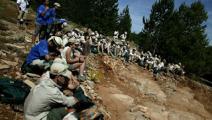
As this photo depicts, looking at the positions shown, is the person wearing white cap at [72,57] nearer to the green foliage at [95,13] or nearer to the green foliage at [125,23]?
the green foliage at [95,13]

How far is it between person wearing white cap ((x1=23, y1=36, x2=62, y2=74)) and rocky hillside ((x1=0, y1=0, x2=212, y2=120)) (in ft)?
1.49

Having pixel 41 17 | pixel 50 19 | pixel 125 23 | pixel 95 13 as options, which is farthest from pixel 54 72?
pixel 125 23

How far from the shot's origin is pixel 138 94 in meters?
16.5

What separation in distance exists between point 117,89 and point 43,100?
34.0 feet

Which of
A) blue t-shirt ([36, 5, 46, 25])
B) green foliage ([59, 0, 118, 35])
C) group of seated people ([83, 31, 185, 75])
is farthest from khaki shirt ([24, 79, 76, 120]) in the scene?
green foliage ([59, 0, 118, 35])

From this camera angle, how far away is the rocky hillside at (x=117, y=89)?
10.1 metres

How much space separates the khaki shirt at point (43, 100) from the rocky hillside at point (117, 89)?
1678mm

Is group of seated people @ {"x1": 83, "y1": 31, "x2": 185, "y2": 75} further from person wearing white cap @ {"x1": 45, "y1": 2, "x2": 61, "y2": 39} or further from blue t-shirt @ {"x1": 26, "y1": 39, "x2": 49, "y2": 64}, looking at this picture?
blue t-shirt @ {"x1": 26, "y1": 39, "x2": 49, "y2": 64}

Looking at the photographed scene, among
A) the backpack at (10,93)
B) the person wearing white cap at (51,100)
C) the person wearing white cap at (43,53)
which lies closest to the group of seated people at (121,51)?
the person wearing white cap at (43,53)

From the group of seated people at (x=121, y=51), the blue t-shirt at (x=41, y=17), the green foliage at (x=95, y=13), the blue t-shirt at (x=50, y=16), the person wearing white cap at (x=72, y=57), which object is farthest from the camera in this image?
the green foliage at (x=95, y=13)

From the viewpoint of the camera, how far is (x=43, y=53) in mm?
8398

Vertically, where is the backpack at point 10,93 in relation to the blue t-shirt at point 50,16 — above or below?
below

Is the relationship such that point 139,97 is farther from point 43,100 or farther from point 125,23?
point 125,23

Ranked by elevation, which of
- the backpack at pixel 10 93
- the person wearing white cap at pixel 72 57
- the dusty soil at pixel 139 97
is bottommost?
the dusty soil at pixel 139 97
